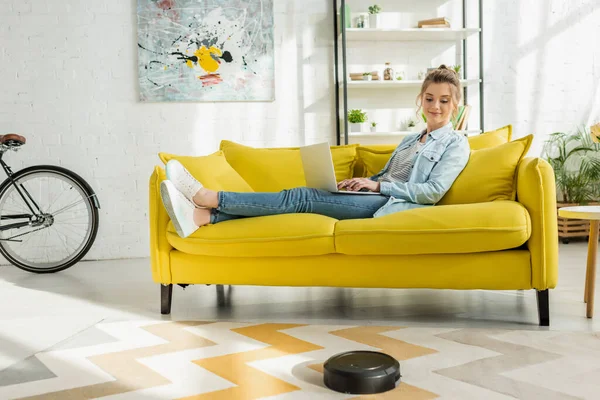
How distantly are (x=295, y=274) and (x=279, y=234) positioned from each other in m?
0.18

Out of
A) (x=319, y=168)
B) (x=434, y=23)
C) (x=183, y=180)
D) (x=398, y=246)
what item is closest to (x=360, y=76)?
(x=434, y=23)

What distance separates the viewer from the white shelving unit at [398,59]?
4.71m

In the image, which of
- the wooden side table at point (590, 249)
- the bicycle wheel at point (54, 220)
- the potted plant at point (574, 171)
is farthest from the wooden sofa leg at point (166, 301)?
the potted plant at point (574, 171)

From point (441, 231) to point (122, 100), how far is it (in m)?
2.90

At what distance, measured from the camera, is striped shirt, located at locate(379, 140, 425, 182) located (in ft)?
9.74

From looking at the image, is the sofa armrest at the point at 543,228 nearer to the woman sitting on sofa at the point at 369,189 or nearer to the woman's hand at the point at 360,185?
the woman sitting on sofa at the point at 369,189

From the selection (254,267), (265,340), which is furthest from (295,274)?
(265,340)

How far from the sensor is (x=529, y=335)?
7.63 ft

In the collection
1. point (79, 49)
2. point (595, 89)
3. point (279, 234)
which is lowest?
point (279, 234)

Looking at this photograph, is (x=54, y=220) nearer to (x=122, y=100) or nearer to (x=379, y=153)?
(x=122, y=100)

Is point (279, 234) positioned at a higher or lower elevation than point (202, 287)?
higher

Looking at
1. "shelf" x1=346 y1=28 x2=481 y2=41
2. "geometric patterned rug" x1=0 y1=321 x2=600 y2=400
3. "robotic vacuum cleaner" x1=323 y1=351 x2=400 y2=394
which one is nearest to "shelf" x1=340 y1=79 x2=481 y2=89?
"shelf" x1=346 y1=28 x2=481 y2=41

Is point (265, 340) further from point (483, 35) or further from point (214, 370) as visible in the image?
point (483, 35)

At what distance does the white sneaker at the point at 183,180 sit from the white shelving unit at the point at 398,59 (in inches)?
82.8
